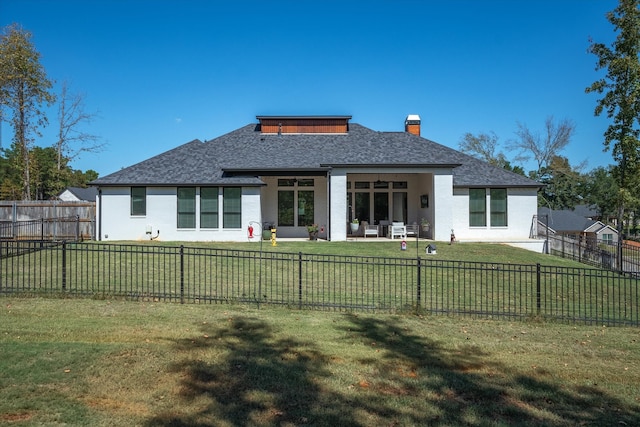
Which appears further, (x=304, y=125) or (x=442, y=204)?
(x=304, y=125)

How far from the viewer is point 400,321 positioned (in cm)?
810

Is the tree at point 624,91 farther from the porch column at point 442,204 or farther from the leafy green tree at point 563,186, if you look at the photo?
the leafy green tree at point 563,186

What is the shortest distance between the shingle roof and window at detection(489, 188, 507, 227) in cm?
55

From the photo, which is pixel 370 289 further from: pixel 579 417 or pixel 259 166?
pixel 259 166

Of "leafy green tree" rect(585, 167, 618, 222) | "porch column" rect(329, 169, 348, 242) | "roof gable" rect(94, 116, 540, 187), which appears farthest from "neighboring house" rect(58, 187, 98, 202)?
"leafy green tree" rect(585, 167, 618, 222)

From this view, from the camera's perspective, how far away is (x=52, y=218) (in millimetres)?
23594

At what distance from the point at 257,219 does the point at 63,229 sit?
34.7ft

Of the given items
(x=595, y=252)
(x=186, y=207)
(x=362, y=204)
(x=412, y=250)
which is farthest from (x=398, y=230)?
(x=186, y=207)

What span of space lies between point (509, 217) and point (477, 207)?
6.14 ft

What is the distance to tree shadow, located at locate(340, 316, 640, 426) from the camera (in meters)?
4.20

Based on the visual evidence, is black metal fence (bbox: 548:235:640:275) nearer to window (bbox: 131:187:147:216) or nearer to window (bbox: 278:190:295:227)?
→ window (bbox: 278:190:295:227)

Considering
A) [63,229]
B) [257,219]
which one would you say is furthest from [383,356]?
[63,229]

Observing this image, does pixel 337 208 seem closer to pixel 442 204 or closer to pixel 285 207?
pixel 285 207

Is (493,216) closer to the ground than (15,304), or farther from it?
farther from it
